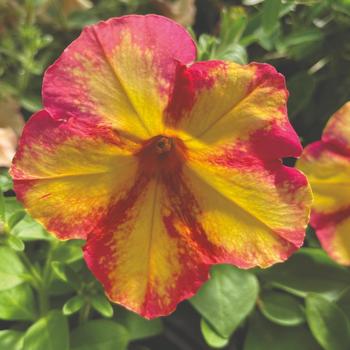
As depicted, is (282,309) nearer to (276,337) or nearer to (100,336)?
(276,337)

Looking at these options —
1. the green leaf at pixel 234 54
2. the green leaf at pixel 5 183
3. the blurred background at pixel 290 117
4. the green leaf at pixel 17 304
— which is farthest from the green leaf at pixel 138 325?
the green leaf at pixel 234 54

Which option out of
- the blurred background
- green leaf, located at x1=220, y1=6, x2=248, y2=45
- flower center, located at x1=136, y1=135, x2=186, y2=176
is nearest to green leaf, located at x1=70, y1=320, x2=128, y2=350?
the blurred background

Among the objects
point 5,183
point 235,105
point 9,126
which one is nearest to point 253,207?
point 235,105

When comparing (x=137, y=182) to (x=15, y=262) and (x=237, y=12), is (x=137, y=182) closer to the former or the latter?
(x=15, y=262)

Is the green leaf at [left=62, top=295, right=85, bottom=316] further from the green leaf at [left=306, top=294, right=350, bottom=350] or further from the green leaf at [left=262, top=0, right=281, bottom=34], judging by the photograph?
the green leaf at [left=262, top=0, right=281, bottom=34]

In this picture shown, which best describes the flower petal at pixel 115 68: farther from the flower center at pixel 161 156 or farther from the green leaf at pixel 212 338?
the green leaf at pixel 212 338

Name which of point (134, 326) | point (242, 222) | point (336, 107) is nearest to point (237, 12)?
point (336, 107)
